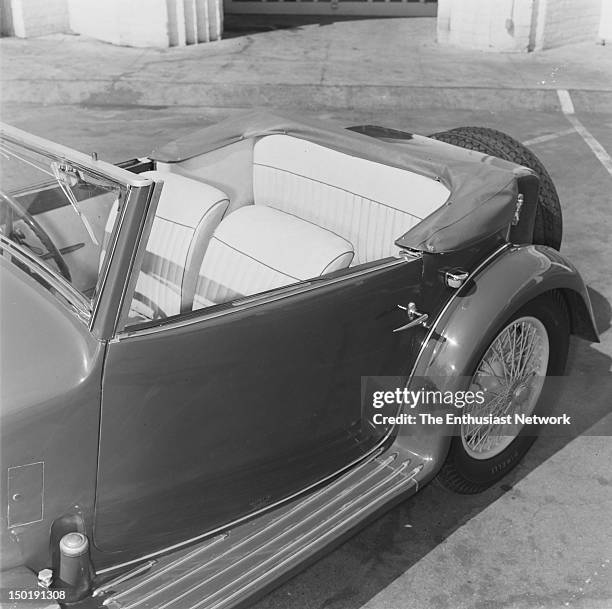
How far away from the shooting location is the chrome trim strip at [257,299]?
7.91 feet

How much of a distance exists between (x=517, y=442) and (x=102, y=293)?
1.91 meters

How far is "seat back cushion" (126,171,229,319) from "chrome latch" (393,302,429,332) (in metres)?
0.76

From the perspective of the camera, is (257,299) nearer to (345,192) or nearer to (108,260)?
(108,260)

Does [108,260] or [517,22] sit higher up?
[108,260]

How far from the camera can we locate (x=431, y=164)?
3.42 m

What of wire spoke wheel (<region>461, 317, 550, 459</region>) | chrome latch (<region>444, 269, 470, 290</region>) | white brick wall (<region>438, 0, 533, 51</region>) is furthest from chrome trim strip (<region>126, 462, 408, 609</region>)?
white brick wall (<region>438, 0, 533, 51</region>)

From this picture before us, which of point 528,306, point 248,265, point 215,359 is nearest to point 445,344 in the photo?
point 528,306

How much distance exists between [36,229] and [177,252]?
0.54 metres

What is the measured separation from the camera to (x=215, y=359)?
252 centimetres

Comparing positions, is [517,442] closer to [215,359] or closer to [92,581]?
[215,359]

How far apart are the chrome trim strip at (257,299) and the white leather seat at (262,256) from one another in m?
0.23

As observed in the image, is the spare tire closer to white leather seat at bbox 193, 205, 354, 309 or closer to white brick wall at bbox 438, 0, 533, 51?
white leather seat at bbox 193, 205, 354, 309

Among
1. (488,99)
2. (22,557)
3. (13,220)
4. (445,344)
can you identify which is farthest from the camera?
(488,99)

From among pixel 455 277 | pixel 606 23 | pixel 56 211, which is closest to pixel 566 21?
pixel 606 23
